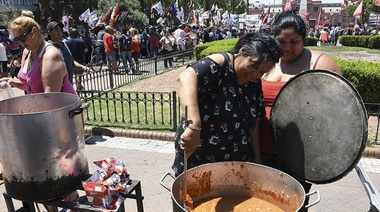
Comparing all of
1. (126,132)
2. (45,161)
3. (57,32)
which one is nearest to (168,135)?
(126,132)

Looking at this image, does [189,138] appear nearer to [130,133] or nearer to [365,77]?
[130,133]

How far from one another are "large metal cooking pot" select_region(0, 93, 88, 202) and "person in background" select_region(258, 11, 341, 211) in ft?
3.86

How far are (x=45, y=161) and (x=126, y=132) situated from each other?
4270 mm

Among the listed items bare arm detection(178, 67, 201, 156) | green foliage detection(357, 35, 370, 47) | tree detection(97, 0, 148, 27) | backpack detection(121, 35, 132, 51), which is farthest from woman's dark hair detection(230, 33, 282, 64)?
tree detection(97, 0, 148, 27)

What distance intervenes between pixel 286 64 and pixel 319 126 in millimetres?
584

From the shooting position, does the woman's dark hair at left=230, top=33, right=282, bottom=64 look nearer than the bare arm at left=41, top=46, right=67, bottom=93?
Yes

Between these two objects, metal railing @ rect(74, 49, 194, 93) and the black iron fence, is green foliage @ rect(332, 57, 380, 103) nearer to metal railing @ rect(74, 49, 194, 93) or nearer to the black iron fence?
the black iron fence

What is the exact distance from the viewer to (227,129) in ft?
6.42

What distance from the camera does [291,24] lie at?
2.09 metres

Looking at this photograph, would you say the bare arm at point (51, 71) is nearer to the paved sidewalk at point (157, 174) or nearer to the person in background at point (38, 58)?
the person in background at point (38, 58)

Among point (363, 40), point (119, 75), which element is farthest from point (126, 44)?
point (363, 40)

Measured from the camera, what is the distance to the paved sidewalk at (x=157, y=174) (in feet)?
12.4

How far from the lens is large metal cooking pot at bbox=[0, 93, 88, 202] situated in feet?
5.59

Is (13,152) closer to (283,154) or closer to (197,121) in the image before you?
(197,121)
